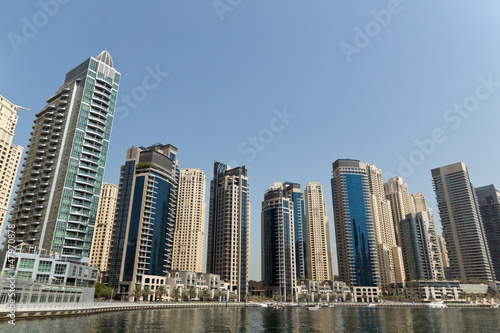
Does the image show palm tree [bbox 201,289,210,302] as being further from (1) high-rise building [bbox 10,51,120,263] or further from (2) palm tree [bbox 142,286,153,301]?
(1) high-rise building [bbox 10,51,120,263]

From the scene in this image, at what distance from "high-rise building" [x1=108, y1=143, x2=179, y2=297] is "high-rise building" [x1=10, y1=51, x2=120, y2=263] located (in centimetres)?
4565

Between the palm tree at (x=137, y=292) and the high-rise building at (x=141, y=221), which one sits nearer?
the palm tree at (x=137, y=292)

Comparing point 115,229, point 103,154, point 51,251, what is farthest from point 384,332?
point 115,229

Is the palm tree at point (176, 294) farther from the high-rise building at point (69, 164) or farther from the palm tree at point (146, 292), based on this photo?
the high-rise building at point (69, 164)

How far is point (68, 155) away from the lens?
420 ft

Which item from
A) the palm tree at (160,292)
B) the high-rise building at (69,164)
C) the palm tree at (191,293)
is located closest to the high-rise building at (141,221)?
the palm tree at (160,292)

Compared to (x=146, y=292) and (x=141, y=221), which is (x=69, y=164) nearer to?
(x=141, y=221)

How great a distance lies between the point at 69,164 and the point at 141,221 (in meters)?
56.3

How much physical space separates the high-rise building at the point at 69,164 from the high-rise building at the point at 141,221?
150 ft

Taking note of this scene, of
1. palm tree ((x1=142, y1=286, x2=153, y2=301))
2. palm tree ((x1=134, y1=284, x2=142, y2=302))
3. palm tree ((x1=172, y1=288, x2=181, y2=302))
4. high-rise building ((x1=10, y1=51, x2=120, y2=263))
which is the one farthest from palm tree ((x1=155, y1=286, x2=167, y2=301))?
high-rise building ((x1=10, y1=51, x2=120, y2=263))

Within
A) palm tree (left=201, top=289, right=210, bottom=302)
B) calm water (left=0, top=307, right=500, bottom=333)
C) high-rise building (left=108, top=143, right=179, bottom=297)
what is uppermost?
high-rise building (left=108, top=143, right=179, bottom=297)

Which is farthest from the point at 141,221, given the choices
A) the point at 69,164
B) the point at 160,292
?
the point at 69,164

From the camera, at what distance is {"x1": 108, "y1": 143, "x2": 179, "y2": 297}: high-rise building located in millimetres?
167000

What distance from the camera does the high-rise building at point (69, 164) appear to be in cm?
11944
